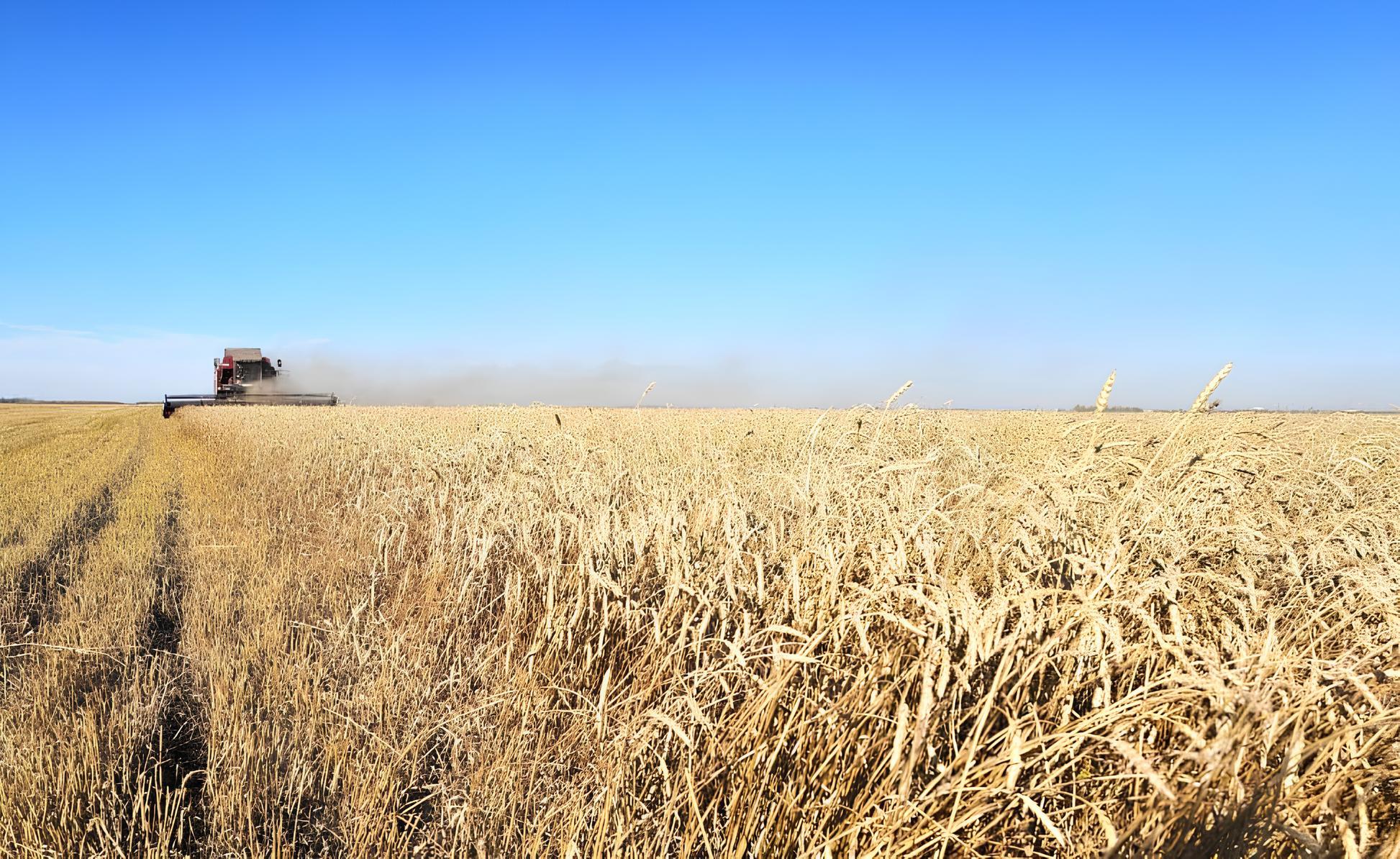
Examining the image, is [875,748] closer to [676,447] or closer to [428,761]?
[428,761]

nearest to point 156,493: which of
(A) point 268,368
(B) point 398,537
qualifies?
(B) point 398,537

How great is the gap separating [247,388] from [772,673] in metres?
35.2

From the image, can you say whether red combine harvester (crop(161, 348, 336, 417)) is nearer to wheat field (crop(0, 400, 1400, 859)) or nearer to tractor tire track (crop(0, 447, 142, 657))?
tractor tire track (crop(0, 447, 142, 657))

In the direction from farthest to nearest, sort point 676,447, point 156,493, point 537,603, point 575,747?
point 156,493, point 676,447, point 537,603, point 575,747

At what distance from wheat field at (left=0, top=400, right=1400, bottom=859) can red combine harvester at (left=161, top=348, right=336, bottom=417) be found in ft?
92.4

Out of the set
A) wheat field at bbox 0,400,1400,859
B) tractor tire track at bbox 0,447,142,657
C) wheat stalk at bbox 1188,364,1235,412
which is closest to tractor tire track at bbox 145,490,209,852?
wheat field at bbox 0,400,1400,859

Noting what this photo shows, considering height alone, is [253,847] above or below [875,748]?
below

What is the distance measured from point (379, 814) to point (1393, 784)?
241 centimetres

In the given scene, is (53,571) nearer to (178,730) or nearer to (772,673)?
(178,730)

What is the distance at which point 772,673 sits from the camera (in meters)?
1.67

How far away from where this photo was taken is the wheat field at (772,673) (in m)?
1.37

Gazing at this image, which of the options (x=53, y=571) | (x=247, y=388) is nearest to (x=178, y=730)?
(x=53, y=571)

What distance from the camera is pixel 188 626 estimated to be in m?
3.70

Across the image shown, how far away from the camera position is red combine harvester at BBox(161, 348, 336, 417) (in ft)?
95.8
